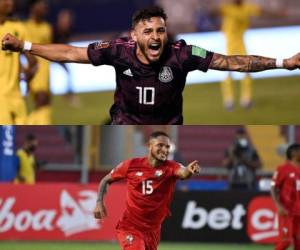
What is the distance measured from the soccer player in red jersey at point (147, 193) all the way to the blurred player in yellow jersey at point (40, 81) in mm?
2947

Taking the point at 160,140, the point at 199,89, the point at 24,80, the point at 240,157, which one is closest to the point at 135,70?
the point at 160,140

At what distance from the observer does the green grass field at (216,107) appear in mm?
19812

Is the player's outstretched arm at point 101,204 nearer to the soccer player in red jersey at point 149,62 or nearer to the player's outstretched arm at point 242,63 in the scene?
the soccer player in red jersey at point 149,62

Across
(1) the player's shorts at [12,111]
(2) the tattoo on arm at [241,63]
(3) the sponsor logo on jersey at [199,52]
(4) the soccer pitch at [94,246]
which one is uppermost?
(3) the sponsor logo on jersey at [199,52]

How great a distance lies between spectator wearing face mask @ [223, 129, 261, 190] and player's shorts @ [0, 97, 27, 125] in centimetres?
627

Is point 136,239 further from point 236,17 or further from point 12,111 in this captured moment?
point 236,17

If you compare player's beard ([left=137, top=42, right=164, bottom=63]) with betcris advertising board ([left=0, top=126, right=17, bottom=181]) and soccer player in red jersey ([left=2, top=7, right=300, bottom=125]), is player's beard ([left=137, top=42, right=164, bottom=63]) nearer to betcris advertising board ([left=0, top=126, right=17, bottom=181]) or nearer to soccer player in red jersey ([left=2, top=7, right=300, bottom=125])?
soccer player in red jersey ([left=2, top=7, right=300, bottom=125])

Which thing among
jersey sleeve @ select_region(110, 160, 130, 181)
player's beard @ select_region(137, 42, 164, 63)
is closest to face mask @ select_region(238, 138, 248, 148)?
jersey sleeve @ select_region(110, 160, 130, 181)

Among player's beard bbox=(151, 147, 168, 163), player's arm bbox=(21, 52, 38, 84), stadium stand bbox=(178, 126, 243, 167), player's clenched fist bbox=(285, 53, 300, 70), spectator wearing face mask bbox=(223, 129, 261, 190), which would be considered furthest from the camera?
stadium stand bbox=(178, 126, 243, 167)

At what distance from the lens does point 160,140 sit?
10062mm

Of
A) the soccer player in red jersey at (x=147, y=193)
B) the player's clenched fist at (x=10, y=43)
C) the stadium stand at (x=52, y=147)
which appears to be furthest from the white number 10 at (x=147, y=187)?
the stadium stand at (x=52, y=147)

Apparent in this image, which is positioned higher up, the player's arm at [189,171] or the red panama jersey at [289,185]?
the player's arm at [189,171]

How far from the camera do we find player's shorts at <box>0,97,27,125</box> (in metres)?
11.4

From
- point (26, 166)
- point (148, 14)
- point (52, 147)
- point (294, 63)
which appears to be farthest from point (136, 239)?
point (52, 147)
